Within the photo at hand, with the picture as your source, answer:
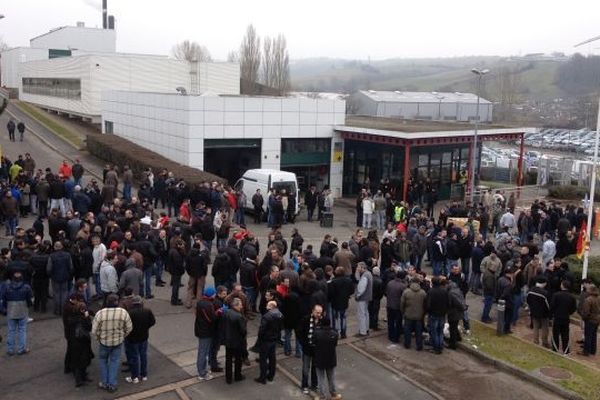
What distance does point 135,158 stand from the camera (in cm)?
2888

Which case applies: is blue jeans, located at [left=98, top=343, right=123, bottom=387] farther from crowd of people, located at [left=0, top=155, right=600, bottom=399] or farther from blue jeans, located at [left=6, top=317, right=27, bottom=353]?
blue jeans, located at [left=6, top=317, right=27, bottom=353]

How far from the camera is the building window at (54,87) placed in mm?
48688

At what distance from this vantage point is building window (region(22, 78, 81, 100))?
4869 cm

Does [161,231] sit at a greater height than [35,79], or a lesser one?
lesser

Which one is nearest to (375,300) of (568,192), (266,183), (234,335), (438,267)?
(234,335)

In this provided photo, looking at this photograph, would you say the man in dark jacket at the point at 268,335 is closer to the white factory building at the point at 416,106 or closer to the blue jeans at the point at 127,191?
the blue jeans at the point at 127,191

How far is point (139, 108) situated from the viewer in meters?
33.2

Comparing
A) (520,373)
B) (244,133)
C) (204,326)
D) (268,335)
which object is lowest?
(520,373)

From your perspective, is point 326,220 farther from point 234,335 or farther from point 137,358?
point 137,358

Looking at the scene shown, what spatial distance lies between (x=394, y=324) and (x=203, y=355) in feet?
13.7

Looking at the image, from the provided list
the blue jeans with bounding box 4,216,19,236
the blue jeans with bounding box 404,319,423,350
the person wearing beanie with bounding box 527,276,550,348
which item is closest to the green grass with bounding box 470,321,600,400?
the person wearing beanie with bounding box 527,276,550,348

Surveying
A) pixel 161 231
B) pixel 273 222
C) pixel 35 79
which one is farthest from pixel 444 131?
pixel 35 79

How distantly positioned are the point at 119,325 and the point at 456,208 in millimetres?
15874

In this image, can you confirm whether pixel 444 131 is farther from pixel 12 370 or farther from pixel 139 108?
pixel 12 370
